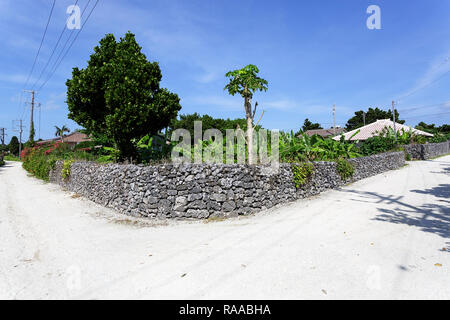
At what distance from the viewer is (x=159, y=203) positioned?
23.1 ft

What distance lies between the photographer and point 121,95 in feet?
31.6

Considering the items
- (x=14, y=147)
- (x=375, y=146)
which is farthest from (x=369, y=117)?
(x=14, y=147)

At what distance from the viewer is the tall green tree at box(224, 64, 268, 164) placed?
27.8 feet

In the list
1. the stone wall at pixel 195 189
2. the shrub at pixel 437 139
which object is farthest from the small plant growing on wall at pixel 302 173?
the shrub at pixel 437 139

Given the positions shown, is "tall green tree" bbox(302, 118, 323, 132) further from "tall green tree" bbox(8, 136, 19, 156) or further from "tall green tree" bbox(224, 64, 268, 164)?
"tall green tree" bbox(8, 136, 19, 156)

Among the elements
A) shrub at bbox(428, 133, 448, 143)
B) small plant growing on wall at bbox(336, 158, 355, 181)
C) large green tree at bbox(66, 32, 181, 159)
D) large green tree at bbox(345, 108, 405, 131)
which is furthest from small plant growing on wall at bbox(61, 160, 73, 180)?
Result: large green tree at bbox(345, 108, 405, 131)

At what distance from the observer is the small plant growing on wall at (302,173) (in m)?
8.90

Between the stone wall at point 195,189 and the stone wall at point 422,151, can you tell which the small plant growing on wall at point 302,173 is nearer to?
the stone wall at point 195,189

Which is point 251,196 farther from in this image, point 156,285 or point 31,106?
point 31,106

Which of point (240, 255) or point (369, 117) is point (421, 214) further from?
point (369, 117)

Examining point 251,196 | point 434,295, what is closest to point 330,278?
point 434,295

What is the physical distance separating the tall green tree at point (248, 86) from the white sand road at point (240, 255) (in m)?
2.88
